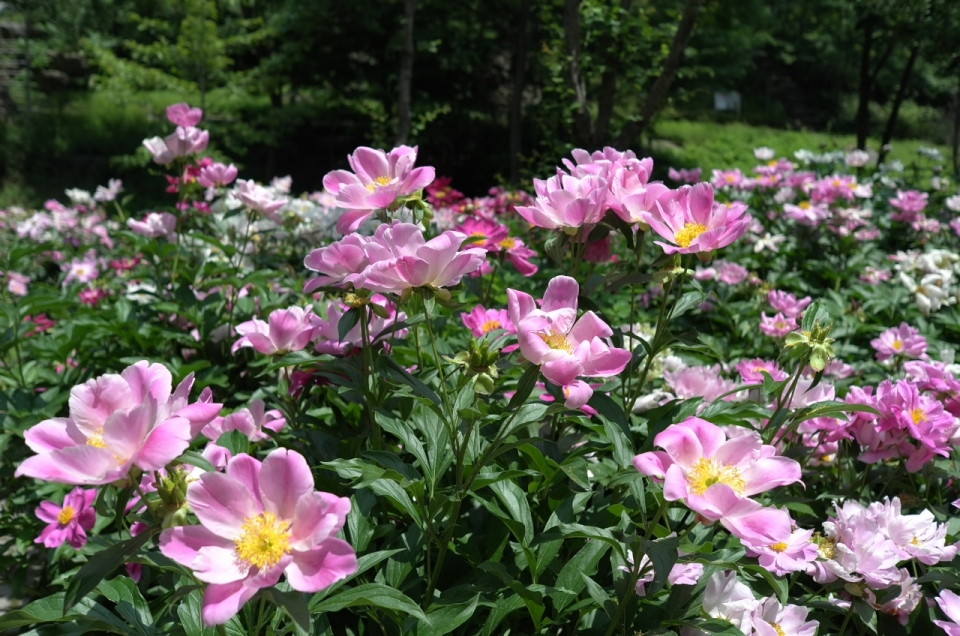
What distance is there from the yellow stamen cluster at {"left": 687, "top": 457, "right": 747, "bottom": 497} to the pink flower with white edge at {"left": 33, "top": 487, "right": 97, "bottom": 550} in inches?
53.5

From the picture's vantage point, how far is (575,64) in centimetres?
521

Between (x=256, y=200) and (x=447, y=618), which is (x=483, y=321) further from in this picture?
(x=256, y=200)

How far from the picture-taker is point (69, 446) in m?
0.80

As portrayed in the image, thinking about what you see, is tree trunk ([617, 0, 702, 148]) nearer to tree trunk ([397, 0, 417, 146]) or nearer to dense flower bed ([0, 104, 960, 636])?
tree trunk ([397, 0, 417, 146])

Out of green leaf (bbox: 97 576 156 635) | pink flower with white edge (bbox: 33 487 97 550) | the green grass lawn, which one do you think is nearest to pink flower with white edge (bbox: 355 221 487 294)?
green leaf (bbox: 97 576 156 635)

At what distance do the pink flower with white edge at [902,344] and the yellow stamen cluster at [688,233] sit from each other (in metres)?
1.06

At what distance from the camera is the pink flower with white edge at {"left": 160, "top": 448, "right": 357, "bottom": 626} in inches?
28.5

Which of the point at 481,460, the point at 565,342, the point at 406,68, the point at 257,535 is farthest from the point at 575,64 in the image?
the point at 257,535

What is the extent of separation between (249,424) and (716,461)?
0.92 meters

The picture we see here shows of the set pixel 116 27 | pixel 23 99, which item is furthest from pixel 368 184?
pixel 116 27

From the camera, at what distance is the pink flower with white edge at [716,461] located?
91cm

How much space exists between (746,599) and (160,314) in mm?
2131

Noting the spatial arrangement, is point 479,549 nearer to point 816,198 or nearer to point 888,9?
point 816,198

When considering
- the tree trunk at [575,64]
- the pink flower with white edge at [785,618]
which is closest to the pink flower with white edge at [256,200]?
the pink flower with white edge at [785,618]
